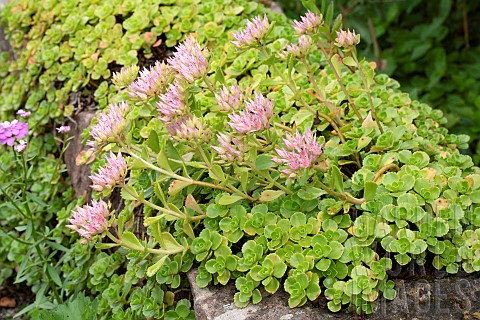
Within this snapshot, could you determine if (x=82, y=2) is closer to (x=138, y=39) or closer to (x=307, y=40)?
(x=138, y=39)

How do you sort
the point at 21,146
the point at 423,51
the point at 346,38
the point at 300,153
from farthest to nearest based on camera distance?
1. the point at 423,51
2. the point at 21,146
3. the point at 346,38
4. the point at 300,153

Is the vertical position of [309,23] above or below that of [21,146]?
above

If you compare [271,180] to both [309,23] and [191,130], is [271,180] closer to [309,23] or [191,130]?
[191,130]

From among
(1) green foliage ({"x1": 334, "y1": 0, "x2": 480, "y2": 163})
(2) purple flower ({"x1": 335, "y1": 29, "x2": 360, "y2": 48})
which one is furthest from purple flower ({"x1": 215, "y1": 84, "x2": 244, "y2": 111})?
(1) green foliage ({"x1": 334, "y1": 0, "x2": 480, "y2": 163})

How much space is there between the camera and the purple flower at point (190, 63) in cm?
174

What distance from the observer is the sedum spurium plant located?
1.64 meters

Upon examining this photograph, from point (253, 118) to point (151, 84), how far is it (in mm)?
353

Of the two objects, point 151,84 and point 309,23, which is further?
point 309,23

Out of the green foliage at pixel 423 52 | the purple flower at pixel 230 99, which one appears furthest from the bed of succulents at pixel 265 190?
the green foliage at pixel 423 52

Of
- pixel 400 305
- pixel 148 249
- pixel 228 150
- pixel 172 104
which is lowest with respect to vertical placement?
pixel 400 305

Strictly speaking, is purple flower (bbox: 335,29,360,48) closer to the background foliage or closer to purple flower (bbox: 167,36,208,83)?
purple flower (bbox: 167,36,208,83)

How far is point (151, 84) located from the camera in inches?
70.0

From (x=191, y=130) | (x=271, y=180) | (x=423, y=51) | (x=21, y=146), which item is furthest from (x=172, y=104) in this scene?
(x=423, y=51)

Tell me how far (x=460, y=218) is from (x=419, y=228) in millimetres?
128
